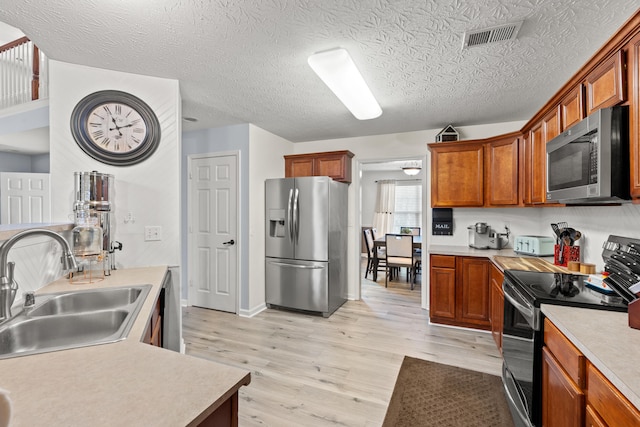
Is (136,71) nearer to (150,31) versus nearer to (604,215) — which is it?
(150,31)

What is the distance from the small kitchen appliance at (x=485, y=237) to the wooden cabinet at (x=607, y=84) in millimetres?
1994

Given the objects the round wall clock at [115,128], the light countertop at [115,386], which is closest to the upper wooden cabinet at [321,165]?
the round wall clock at [115,128]

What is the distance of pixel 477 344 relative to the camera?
115 inches

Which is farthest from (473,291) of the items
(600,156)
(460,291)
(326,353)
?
(600,156)

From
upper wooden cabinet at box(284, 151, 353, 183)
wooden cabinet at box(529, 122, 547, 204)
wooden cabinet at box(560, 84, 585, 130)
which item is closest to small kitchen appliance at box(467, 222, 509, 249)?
wooden cabinet at box(529, 122, 547, 204)

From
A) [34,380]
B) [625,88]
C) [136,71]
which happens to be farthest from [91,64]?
[625,88]

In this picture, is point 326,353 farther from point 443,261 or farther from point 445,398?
point 443,261

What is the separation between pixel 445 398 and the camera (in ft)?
6.92

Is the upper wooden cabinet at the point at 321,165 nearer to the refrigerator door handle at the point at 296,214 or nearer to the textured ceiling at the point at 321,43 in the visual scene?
the refrigerator door handle at the point at 296,214

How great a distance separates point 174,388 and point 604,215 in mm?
2952

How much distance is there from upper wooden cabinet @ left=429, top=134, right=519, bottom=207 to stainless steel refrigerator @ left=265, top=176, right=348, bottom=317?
1301 millimetres

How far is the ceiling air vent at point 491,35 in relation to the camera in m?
Answer: 1.69

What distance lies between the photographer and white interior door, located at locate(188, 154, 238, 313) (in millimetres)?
3771

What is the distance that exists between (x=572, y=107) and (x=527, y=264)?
128cm
